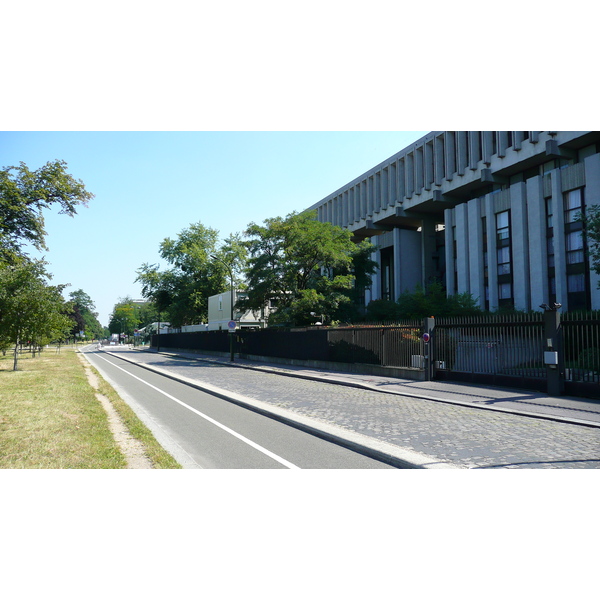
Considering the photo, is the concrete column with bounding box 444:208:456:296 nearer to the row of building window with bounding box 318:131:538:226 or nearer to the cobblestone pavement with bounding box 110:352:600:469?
the row of building window with bounding box 318:131:538:226

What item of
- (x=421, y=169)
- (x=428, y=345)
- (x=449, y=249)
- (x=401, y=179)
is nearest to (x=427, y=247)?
(x=449, y=249)

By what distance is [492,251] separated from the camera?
134ft

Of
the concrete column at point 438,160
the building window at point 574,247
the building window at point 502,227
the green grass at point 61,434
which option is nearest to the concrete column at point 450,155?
the concrete column at point 438,160

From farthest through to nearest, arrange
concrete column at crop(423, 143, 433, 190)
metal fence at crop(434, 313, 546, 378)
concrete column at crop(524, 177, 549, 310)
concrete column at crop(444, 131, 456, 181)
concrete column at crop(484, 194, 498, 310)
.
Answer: concrete column at crop(423, 143, 433, 190), concrete column at crop(444, 131, 456, 181), concrete column at crop(484, 194, 498, 310), concrete column at crop(524, 177, 549, 310), metal fence at crop(434, 313, 546, 378)

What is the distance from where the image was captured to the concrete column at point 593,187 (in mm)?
31906

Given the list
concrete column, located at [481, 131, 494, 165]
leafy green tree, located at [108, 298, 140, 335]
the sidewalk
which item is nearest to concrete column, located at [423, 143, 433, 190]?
concrete column, located at [481, 131, 494, 165]

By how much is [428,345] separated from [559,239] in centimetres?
2169

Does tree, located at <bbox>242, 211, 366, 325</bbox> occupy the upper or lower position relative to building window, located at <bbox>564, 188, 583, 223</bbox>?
lower

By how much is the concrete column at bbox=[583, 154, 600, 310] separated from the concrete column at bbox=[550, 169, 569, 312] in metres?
2.02

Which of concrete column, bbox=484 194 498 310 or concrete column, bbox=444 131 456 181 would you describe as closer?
concrete column, bbox=484 194 498 310

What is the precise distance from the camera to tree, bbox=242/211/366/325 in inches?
1224

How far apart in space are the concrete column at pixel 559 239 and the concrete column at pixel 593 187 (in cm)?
202

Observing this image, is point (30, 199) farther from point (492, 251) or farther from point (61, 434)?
point (492, 251)

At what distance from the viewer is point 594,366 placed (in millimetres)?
12641
